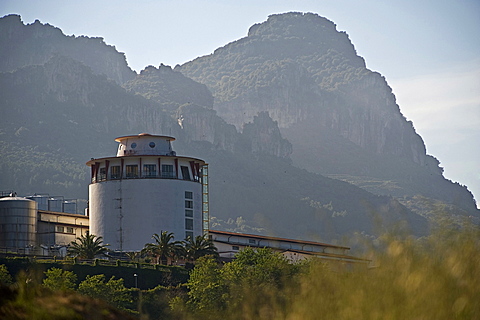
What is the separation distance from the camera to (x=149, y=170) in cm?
10819

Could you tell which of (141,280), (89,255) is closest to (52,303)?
(141,280)

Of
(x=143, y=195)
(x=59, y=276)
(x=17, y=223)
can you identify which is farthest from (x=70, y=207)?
(x=59, y=276)

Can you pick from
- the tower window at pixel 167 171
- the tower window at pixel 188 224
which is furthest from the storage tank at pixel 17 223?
the tower window at pixel 188 224

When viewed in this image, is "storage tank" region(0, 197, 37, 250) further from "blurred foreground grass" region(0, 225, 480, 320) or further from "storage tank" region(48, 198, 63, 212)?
"blurred foreground grass" region(0, 225, 480, 320)

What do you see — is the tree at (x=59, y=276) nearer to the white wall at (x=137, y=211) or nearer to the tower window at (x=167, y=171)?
the white wall at (x=137, y=211)

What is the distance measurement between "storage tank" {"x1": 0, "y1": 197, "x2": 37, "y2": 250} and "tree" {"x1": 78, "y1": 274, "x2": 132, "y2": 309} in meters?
31.0

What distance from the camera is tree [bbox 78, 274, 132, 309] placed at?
220ft

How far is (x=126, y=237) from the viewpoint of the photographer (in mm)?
104062

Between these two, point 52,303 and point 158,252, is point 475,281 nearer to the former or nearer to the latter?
point 52,303

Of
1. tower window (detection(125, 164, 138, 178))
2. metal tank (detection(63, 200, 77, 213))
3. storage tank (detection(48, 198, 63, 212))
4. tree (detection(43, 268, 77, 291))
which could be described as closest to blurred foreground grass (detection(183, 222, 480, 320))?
tree (detection(43, 268, 77, 291))

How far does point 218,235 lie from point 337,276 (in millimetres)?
101927

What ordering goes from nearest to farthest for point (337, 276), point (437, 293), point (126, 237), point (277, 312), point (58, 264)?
1. point (437, 293)
2. point (337, 276)
3. point (277, 312)
4. point (58, 264)
5. point (126, 237)

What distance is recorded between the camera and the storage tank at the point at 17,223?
103 m

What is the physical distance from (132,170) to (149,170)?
215cm
